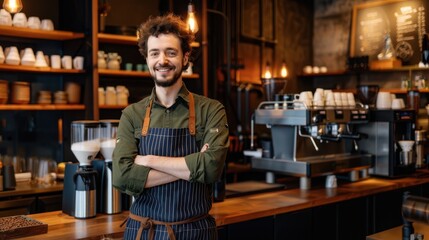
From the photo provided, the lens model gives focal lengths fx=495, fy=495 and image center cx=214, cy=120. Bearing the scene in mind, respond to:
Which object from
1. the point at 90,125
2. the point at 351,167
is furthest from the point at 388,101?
the point at 90,125

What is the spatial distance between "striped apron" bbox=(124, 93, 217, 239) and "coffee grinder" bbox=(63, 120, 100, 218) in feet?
1.99

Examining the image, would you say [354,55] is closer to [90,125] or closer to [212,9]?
[212,9]

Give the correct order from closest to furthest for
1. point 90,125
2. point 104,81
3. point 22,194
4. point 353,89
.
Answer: point 90,125, point 22,194, point 104,81, point 353,89

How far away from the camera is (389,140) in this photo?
4258 millimetres

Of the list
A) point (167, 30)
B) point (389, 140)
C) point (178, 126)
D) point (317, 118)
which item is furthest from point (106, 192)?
point (389, 140)

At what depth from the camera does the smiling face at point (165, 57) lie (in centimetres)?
211

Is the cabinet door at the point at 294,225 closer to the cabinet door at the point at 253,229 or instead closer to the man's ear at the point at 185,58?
the cabinet door at the point at 253,229

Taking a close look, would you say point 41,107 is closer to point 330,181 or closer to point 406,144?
point 330,181

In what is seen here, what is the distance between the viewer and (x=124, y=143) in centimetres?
222

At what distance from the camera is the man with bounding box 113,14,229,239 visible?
2.11 meters

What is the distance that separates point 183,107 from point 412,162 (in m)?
2.91

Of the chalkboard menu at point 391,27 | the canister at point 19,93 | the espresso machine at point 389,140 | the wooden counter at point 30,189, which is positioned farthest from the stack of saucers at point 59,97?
the chalkboard menu at point 391,27

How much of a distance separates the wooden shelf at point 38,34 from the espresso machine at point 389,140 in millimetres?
2731

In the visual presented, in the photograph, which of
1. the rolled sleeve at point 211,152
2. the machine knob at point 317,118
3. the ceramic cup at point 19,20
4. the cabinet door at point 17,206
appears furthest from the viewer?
the ceramic cup at point 19,20
